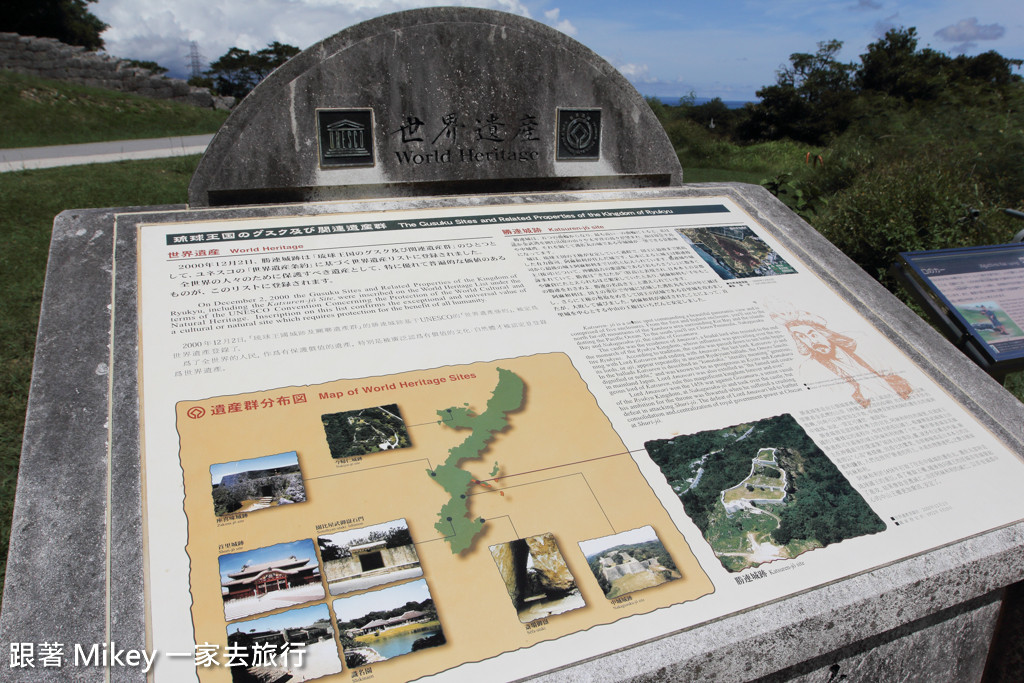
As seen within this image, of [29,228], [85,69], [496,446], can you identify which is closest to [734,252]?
[496,446]

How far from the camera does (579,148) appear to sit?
3.11m

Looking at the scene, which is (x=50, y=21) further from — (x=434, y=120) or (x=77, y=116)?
(x=434, y=120)

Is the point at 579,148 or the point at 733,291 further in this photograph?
the point at 579,148

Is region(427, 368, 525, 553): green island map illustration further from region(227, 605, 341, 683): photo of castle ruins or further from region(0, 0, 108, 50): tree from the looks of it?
region(0, 0, 108, 50): tree

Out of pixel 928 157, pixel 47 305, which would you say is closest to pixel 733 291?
pixel 47 305

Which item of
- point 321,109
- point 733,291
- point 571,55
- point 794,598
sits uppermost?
point 571,55

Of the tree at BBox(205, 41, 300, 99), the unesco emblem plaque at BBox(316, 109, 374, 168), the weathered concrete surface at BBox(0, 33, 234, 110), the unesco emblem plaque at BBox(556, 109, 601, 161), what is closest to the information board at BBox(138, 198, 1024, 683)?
the unesco emblem plaque at BBox(316, 109, 374, 168)

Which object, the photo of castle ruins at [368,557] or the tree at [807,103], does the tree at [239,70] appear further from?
the photo of castle ruins at [368,557]

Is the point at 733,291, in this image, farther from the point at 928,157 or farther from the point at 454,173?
the point at 928,157

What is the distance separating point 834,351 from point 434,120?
1.83 metres

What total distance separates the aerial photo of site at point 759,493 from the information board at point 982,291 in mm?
1230

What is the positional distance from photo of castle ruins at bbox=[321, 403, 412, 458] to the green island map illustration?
0.12 metres

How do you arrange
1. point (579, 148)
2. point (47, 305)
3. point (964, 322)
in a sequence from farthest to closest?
point (579, 148) < point (964, 322) < point (47, 305)

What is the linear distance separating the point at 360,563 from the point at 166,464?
21.1 inches
